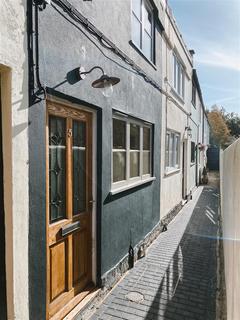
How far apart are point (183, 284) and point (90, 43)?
424 cm

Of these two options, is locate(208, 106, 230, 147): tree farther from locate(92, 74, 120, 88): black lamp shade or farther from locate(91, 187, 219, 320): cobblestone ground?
locate(92, 74, 120, 88): black lamp shade

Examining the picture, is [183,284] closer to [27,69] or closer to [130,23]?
[27,69]

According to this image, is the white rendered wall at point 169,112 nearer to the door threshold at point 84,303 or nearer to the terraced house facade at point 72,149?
the terraced house facade at point 72,149

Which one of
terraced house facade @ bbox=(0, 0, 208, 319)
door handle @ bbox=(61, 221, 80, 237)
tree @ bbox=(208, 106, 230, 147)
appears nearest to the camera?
A: terraced house facade @ bbox=(0, 0, 208, 319)

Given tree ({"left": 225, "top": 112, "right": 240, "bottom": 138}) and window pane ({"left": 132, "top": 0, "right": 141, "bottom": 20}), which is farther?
tree ({"left": 225, "top": 112, "right": 240, "bottom": 138})

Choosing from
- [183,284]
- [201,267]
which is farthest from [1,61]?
[201,267]

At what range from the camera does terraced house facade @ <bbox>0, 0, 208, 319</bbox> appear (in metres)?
2.70

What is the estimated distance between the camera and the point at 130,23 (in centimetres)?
559

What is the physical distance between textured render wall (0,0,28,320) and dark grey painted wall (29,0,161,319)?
0.14 m

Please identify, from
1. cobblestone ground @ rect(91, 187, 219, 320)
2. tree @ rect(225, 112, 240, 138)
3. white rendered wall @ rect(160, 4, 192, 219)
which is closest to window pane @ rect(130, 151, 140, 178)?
cobblestone ground @ rect(91, 187, 219, 320)

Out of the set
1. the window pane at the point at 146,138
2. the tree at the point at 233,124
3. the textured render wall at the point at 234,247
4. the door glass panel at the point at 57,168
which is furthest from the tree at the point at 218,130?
the door glass panel at the point at 57,168

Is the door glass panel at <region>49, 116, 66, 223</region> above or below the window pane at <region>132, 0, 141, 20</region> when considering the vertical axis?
below

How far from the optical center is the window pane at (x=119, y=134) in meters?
5.24

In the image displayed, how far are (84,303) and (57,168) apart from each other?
1956mm
